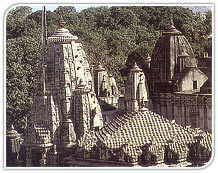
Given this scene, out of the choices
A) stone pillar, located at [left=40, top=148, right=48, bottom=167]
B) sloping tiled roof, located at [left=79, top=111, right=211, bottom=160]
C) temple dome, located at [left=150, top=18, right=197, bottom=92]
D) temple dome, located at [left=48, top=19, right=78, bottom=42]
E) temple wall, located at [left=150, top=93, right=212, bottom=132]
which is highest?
temple dome, located at [left=48, top=19, right=78, bottom=42]

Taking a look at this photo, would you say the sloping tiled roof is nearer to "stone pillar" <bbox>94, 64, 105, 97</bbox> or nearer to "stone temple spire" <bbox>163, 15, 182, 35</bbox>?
"stone pillar" <bbox>94, 64, 105, 97</bbox>

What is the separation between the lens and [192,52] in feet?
36.2

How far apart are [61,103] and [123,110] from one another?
0.83 meters

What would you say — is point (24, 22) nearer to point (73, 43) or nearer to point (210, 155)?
point (73, 43)

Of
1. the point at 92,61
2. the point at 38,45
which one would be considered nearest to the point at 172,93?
the point at 92,61

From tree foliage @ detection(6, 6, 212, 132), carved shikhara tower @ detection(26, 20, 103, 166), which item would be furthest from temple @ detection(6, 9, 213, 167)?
tree foliage @ detection(6, 6, 212, 132)

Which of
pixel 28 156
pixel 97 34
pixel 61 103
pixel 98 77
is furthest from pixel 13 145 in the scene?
pixel 97 34

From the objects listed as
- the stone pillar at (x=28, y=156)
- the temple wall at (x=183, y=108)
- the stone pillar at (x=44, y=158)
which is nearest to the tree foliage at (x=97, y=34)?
the stone pillar at (x=28, y=156)

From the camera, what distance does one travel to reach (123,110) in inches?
427

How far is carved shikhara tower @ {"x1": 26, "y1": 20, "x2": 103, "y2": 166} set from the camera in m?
10.7

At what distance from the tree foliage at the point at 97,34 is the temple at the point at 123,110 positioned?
11 centimetres

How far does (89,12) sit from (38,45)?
0.81m

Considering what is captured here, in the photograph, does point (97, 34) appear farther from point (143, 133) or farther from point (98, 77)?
point (143, 133)

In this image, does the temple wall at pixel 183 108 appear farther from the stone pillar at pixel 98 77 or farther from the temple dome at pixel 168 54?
the stone pillar at pixel 98 77
